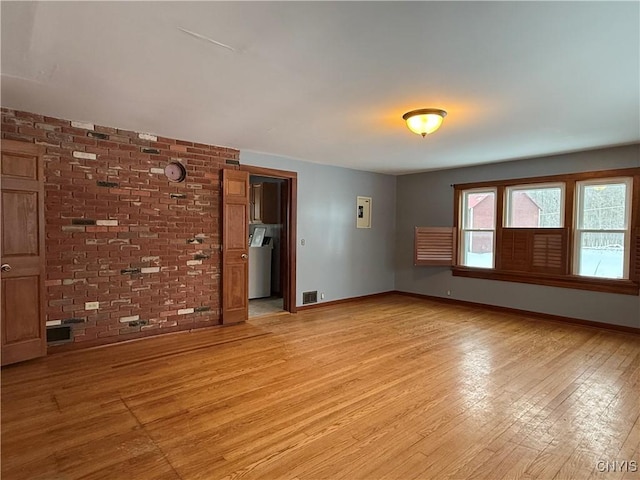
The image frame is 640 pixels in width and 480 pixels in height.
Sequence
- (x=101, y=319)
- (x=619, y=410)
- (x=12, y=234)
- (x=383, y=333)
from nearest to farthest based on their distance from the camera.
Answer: (x=619, y=410), (x=12, y=234), (x=101, y=319), (x=383, y=333)

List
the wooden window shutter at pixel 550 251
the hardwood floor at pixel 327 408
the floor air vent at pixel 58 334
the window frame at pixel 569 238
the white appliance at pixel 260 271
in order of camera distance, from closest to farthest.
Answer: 1. the hardwood floor at pixel 327 408
2. the floor air vent at pixel 58 334
3. the window frame at pixel 569 238
4. the wooden window shutter at pixel 550 251
5. the white appliance at pixel 260 271

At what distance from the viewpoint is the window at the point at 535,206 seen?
5.30 m

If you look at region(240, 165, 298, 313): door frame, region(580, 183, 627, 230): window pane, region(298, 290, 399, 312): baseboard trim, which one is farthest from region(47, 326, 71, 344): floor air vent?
region(580, 183, 627, 230): window pane

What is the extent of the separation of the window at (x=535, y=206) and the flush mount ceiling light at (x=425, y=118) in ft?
10.2

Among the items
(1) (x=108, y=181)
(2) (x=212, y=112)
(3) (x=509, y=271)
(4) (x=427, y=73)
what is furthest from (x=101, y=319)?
(3) (x=509, y=271)

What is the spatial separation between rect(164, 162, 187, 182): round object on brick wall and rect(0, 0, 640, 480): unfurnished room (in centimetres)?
6

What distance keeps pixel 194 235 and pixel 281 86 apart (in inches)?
103

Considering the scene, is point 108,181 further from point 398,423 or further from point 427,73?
point 398,423

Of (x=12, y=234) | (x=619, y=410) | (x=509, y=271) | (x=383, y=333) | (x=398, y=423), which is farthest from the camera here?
(x=509, y=271)

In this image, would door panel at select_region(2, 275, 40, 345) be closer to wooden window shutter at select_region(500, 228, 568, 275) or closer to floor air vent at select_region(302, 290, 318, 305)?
floor air vent at select_region(302, 290, 318, 305)

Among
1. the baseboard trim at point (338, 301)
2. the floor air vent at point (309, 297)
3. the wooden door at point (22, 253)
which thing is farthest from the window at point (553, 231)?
the wooden door at point (22, 253)

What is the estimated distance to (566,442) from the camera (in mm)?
2240

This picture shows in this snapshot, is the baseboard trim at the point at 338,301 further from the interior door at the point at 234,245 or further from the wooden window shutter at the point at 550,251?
the wooden window shutter at the point at 550,251

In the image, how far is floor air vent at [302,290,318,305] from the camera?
5.95 m
